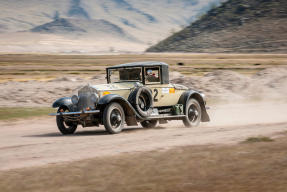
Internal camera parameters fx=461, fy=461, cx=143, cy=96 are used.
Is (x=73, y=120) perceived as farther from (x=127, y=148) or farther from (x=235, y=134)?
(x=235, y=134)

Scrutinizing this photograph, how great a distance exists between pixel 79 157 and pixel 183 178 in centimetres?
268

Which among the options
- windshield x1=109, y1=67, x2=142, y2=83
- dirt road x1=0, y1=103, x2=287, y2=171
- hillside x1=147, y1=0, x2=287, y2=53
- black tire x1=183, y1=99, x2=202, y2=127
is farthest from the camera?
hillside x1=147, y1=0, x2=287, y2=53

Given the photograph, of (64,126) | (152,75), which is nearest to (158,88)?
(152,75)

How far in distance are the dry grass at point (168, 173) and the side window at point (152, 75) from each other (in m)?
4.62

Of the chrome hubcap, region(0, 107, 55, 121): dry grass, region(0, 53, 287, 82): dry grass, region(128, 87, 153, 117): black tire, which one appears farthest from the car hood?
region(0, 53, 287, 82): dry grass

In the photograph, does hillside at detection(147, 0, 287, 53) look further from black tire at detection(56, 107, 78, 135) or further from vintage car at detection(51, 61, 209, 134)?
black tire at detection(56, 107, 78, 135)

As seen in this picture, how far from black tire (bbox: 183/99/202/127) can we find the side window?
4.60 feet

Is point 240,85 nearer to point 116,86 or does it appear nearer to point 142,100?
point 142,100

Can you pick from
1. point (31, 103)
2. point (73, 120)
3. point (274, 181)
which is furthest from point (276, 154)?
point (31, 103)

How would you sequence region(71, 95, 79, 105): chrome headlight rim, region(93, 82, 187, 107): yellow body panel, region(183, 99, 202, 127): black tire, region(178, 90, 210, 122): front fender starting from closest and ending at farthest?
1. region(71, 95, 79, 105): chrome headlight rim
2. region(93, 82, 187, 107): yellow body panel
3. region(178, 90, 210, 122): front fender
4. region(183, 99, 202, 127): black tire

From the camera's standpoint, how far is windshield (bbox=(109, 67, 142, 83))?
13.4 m

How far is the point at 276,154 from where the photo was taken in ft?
27.9

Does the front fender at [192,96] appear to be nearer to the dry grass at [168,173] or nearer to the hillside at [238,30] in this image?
the dry grass at [168,173]

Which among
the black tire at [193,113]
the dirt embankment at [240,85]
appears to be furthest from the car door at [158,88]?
the dirt embankment at [240,85]
